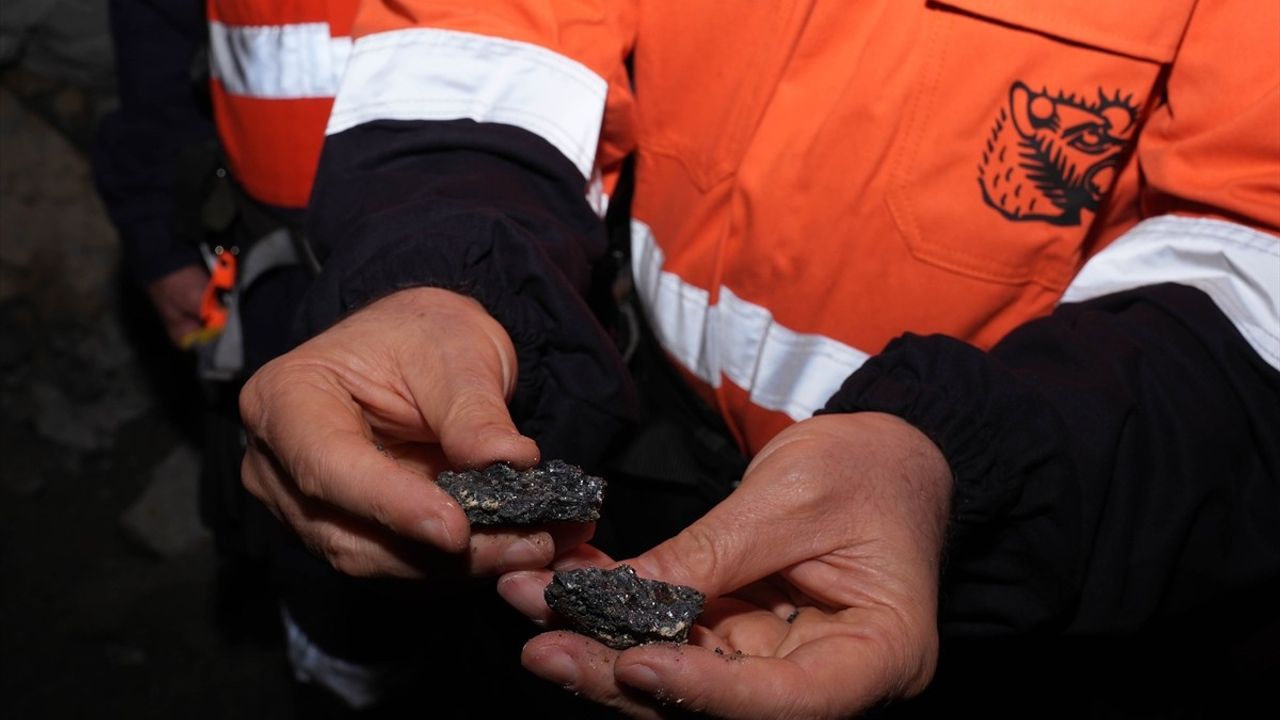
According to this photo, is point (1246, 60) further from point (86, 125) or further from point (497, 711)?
point (86, 125)

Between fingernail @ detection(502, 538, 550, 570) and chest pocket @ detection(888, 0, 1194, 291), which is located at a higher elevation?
chest pocket @ detection(888, 0, 1194, 291)

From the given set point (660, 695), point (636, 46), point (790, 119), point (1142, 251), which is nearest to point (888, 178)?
point (790, 119)

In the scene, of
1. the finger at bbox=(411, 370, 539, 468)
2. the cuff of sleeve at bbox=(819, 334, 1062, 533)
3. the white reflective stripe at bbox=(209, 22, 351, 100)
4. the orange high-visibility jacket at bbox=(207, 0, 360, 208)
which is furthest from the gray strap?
the cuff of sleeve at bbox=(819, 334, 1062, 533)

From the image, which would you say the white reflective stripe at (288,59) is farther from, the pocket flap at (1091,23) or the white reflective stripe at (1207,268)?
the white reflective stripe at (1207,268)

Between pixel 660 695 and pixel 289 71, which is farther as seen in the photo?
pixel 289 71

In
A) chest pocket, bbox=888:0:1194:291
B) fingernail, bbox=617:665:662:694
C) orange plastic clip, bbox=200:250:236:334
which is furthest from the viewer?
orange plastic clip, bbox=200:250:236:334

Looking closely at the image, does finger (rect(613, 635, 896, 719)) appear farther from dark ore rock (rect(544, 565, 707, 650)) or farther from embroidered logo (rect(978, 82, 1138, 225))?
embroidered logo (rect(978, 82, 1138, 225))
